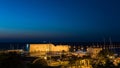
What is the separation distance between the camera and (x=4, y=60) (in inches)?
640

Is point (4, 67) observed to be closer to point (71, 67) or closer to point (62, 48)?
point (71, 67)

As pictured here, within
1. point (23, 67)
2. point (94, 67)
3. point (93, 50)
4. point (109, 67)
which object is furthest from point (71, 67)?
point (93, 50)

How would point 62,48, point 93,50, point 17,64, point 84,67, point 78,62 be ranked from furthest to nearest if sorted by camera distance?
point 62,48, point 93,50, point 78,62, point 84,67, point 17,64

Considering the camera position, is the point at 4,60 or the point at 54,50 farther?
the point at 54,50

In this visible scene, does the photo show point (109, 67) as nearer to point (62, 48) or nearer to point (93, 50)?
point (93, 50)

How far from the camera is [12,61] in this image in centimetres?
1562

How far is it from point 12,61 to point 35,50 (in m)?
34.6

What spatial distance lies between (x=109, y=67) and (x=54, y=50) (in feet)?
115

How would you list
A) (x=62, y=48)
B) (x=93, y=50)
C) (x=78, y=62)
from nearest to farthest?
(x=78, y=62) → (x=93, y=50) → (x=62, y=48)

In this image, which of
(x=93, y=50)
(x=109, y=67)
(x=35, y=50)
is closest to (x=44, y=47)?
(x=35, y=50)

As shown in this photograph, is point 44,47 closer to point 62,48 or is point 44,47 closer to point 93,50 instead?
point 62,48

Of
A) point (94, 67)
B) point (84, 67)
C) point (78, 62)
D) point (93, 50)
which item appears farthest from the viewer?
point (93, 50)

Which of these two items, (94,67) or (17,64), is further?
(94,67)

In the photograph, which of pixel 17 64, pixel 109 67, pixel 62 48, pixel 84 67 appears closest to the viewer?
pixel 17 64
